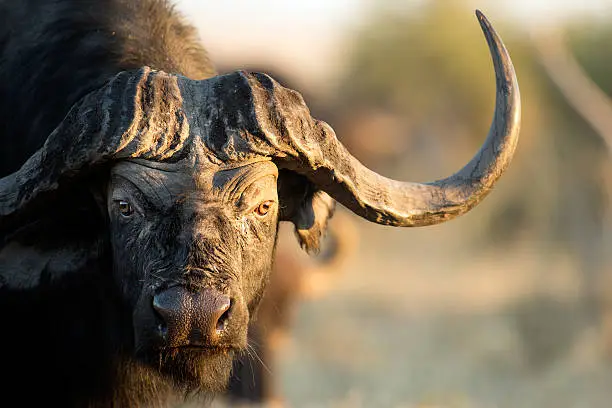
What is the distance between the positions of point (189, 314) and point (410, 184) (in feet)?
4.67

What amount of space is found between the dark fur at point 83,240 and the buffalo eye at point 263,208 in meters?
0.10

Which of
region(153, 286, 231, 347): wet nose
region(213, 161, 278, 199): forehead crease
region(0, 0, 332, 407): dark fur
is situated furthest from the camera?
region(0, 0, 332, 407): dark fur

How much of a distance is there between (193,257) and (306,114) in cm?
81

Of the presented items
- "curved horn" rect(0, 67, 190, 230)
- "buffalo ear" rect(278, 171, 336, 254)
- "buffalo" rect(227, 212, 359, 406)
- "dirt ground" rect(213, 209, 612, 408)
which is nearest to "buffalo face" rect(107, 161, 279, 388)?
"curved horn" rect(0, 67, 190, 230)

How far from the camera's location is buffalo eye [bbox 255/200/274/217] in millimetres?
4828

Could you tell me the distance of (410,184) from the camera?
17.4ft

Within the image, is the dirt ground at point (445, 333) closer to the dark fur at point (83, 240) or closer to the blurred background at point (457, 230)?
the blurred background at point (457, 230)

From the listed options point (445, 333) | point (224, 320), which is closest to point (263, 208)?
point (224, 320)

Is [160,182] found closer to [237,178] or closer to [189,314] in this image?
[237,178]

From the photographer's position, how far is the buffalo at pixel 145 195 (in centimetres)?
454

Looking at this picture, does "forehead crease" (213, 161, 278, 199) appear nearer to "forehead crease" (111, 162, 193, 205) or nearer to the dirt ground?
"forehead crease" (111, 162, 193, 205)

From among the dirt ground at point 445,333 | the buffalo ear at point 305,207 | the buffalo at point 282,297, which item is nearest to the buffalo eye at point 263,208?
the buffalo ear at point 305,207

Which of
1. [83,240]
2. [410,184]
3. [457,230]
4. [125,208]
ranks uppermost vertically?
[410,184]

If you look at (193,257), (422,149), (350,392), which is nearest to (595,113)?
(422,149)
